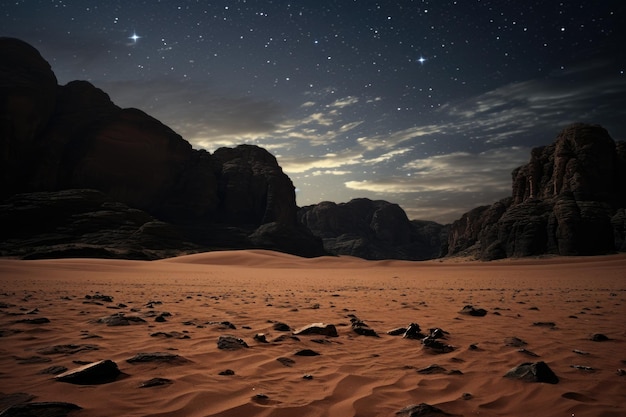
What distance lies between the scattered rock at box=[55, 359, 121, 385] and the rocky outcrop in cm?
16264

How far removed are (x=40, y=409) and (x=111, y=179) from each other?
325 feet

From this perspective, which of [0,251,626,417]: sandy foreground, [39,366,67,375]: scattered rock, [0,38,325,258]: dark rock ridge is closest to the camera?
[0,251,626,417]: sandy foreground

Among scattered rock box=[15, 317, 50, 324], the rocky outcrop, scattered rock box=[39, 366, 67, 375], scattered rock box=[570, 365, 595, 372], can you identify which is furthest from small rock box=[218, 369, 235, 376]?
the rocky outcrop

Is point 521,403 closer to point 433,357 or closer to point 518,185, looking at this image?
point 433,357

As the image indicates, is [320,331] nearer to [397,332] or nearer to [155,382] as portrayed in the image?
[397,332]

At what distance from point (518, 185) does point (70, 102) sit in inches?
4906

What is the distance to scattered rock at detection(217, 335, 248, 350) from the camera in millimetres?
4902

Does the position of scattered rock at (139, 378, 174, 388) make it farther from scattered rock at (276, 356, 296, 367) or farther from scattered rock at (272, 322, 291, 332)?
scattered rock at (272, 322, 291, 332)

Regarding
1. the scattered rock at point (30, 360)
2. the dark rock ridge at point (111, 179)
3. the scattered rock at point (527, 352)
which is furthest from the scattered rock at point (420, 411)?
the dark rock ridge at point (111, 179)

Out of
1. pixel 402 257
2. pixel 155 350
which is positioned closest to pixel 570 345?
pixel 155 350

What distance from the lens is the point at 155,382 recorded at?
3.47 metres

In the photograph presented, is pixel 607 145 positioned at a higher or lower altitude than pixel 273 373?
higher

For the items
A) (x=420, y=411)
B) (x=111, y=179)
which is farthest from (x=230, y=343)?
(x=111, y=179)

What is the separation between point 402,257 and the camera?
169m
